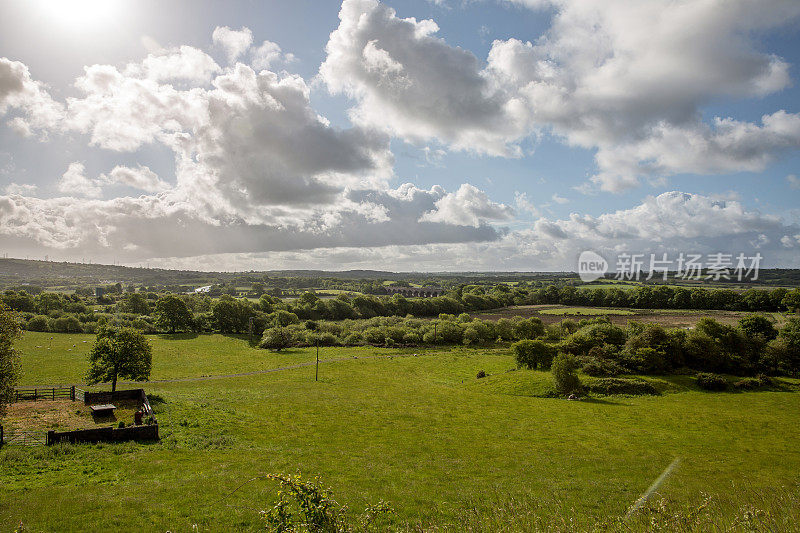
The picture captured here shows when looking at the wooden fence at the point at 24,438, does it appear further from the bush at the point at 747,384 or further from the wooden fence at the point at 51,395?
the bush at the point at 747,384

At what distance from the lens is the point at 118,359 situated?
39312mm

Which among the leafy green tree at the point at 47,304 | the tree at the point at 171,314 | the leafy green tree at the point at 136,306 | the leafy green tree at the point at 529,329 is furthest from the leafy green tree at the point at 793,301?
the leafy green tree at the point at 47,304

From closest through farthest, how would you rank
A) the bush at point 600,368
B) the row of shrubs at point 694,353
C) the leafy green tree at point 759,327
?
the bush at point 600,368 < the row of shrubs at point 694,353 < the leafy green tree at point 759,327

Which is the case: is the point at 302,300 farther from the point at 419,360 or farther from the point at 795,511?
the point at 795,511

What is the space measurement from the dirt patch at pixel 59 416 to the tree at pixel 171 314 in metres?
64.6

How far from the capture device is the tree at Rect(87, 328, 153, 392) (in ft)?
129

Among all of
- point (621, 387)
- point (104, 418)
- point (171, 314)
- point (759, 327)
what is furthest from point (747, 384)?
point (171, 314)

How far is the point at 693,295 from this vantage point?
141m

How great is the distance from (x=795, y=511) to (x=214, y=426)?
103ft

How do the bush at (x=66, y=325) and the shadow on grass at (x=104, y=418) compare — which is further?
the bush at (x=66, y=325)

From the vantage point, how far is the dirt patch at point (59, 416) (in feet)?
87.7

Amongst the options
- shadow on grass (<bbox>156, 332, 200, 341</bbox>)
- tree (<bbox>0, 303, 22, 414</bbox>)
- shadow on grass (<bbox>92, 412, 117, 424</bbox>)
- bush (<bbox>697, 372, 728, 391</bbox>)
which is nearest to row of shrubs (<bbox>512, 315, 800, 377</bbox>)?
bush (<bbox>697, 372, 728, 391</bbox>)

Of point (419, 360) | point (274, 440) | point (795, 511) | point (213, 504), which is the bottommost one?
point (419, 360)

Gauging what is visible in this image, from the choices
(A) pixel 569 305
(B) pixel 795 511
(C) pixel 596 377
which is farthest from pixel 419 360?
(A) pixel 569 305
